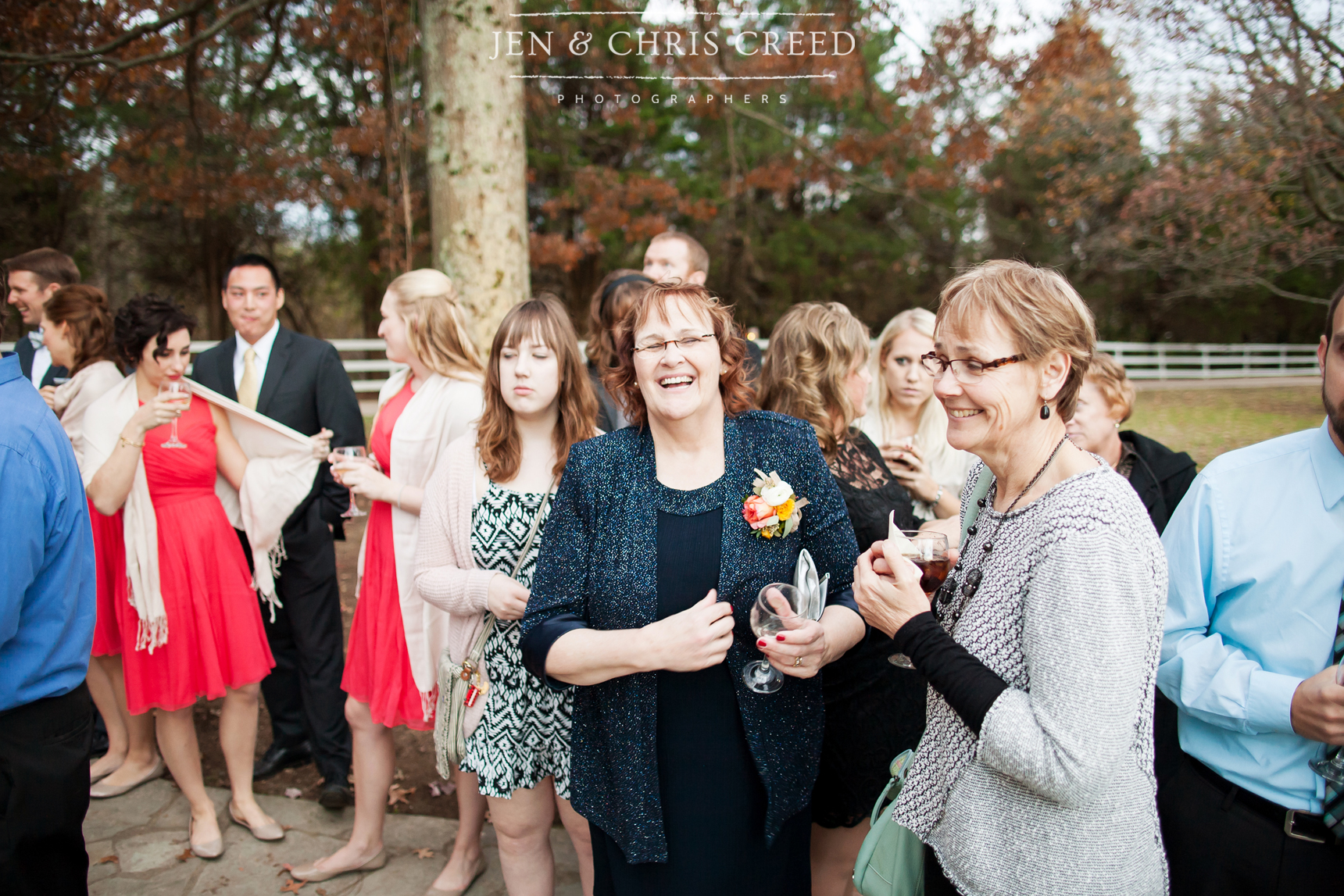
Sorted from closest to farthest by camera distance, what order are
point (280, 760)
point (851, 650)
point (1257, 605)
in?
point (1257, 605) < point (851, 650) < point (280, 760)

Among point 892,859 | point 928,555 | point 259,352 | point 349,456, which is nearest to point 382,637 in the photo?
point 349,456

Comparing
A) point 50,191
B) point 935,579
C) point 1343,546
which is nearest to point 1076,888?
point 935,579

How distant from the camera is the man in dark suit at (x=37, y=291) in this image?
15.2ft

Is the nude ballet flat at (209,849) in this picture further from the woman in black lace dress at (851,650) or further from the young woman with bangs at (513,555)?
the woman in black lace dress at (851,650)

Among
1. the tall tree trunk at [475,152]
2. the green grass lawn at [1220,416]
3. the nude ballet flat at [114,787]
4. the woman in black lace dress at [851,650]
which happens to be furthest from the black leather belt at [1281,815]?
the green grass lawn at [1220,416]

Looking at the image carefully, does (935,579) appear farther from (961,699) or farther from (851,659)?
(851,659)

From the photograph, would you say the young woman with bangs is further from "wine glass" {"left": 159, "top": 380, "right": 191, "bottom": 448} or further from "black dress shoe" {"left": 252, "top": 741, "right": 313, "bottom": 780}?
"black dress shoe" {"left": 252, "top": 741, "right": 313, "bottom": 780}

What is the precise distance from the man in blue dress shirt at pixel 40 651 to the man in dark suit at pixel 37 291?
287 cm

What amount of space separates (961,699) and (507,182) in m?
4.65

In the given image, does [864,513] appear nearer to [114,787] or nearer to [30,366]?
[114,787]

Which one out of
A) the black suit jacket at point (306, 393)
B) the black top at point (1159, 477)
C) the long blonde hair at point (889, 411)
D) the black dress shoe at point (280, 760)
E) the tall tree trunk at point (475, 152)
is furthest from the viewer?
the tall tree trunk at point (475, 152)

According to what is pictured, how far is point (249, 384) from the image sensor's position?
4215mm

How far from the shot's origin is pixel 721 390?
95.3 inches

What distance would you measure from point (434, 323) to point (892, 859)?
105 inches
